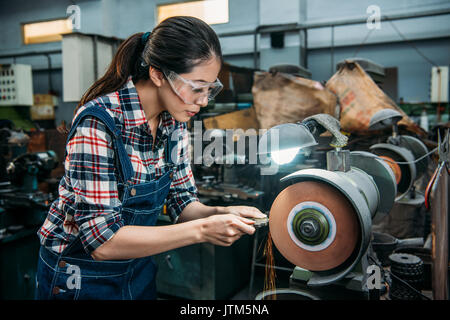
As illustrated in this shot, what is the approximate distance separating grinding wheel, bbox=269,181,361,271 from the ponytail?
53cm

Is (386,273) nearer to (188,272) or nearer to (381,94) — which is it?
(381,94)

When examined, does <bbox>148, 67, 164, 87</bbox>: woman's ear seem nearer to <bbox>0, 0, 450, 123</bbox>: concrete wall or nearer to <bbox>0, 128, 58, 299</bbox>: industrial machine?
<bbox>0, 128, 58, 299</bbox>: industrial machine

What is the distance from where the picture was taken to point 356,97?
169 cm

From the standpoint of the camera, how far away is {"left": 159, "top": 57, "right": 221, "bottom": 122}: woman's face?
0.91 meters

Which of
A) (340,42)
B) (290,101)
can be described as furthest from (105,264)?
(340,42)

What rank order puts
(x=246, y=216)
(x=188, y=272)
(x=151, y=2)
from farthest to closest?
(x=188, y=272)
(x=151, y=2)
(x=246, y=216)

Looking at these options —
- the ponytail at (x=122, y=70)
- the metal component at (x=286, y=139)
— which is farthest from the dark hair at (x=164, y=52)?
the metal component at (x=286, y=139)

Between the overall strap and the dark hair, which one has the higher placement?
the dark hair

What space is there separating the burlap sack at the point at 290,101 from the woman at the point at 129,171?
2.03 feet

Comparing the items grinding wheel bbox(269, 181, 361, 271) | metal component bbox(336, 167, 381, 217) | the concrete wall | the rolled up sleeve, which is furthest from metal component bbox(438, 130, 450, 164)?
the concrete wall

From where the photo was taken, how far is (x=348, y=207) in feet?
2.47

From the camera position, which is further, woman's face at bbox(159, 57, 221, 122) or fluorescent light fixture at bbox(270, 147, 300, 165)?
woman's face at bbox(159, 57, 221, 122)
